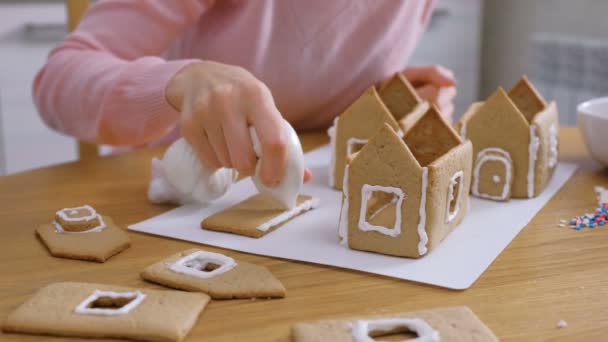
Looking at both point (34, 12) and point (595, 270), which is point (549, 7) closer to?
point (34, 12)

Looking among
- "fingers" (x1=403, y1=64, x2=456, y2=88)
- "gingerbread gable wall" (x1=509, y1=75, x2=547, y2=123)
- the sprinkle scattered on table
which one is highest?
"gingerbread gable wall" (x1=509, y1=75, x2=547, y2=123)

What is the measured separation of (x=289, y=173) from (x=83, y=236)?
23cm

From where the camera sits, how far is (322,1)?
122cm

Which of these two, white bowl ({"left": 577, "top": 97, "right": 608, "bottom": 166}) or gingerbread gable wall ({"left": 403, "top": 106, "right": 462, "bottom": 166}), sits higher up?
gingerbread gable wall ({"left": 403, "top": 106, "right": 462, "bottom": 166})

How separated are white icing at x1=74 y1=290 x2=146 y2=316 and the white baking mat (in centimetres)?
17

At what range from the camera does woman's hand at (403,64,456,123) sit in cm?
126

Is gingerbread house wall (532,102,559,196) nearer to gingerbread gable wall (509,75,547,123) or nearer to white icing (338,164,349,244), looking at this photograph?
gingerbread gable wall (509,75,547,123)

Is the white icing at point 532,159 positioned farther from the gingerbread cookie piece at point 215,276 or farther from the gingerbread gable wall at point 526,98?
the gingerbread cookie piece at point 215,276

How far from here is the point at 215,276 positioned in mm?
634

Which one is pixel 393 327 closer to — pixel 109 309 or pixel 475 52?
pixel 109 309

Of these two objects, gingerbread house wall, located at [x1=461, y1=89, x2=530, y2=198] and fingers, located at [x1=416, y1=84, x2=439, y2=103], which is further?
fingers, located at [x1=416, y1=84, x2=439, y2=103]

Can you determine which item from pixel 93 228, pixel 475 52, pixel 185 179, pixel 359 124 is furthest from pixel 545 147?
pixel 475 52

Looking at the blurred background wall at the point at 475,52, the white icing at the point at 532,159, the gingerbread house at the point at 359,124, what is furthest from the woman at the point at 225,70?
the blurred background wall at the point at 475,52

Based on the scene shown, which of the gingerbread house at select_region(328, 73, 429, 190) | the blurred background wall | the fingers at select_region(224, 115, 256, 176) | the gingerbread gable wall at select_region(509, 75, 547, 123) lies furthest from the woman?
the blurred background wall
